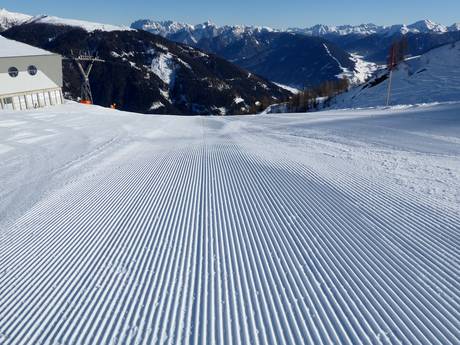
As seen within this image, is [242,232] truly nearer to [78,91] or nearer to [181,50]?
[78,91]

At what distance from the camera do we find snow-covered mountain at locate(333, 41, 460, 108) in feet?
157

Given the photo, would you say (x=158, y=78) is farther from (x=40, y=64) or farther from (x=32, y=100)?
(x=32, y=100)

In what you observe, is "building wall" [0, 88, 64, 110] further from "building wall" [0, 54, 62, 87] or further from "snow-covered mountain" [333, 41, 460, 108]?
"snow-covered mountain" [333, 41, 460, 108]

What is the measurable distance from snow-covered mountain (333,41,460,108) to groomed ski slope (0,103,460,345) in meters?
36.7

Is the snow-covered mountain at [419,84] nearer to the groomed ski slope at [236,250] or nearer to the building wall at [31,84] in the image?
the groomed ski slope at [236,250]

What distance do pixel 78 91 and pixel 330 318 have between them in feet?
514

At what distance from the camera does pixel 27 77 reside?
1567 inches

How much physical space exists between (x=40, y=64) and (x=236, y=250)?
140 ft

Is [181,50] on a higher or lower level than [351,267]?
higher

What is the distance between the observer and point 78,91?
144125 millimetres

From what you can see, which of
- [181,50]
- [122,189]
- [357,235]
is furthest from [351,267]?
[181,50]

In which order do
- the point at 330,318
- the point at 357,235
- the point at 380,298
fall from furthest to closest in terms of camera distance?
the point at 357,235 → the point at 380,298 → the point at 330,318

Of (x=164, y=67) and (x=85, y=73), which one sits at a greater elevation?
(x=164, y=67)

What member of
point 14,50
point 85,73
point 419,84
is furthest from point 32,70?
point 419,84
